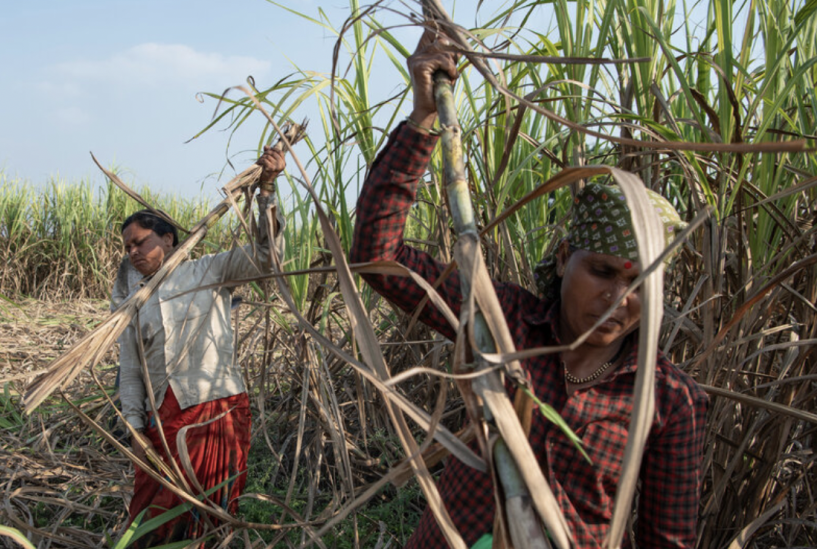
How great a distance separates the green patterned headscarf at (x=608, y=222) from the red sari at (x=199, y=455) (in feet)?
4.90

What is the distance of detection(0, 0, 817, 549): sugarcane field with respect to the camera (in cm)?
48

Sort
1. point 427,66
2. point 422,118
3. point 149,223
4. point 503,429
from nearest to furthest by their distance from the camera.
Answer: point 503,429 → point 427,66 → point 422,118 → point 149,223

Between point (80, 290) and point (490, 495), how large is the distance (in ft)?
24.8

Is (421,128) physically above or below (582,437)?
above

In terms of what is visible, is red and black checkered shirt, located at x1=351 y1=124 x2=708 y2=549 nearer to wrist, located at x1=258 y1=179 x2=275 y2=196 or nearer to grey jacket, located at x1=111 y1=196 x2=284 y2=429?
wrist, located at x1=258 y1=179 x2=275 y2=196

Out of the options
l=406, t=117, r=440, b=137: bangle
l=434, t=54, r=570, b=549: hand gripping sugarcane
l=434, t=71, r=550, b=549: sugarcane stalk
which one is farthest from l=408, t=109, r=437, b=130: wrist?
l=434, t=54, r=570, b=549: hand gripping sugarcane

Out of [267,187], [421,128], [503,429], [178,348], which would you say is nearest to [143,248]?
[178,348]

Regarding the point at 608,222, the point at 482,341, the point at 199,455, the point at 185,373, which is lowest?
the point at 199,455

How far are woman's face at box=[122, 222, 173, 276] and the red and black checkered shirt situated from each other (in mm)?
1392

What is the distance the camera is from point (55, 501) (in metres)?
2.02

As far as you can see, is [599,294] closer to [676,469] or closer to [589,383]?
[589,383]

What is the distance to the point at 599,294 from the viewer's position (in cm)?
84

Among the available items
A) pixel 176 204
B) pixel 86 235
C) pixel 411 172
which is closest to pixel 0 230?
pixel 86 235

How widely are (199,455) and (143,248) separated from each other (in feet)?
2.41
